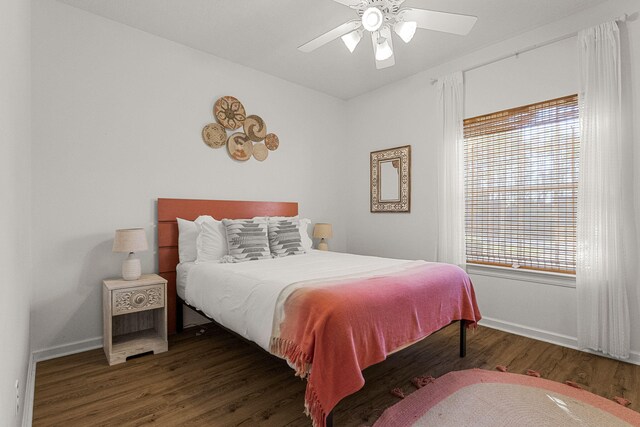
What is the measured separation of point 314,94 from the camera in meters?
4.61

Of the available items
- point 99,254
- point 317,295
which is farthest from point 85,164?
point 317,295

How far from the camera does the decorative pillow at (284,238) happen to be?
334 cm

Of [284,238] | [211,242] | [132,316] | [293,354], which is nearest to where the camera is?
[293,354]

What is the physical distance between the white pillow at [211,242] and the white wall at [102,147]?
1.56 ft

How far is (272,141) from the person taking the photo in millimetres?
4109

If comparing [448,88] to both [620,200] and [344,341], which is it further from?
[344,341]

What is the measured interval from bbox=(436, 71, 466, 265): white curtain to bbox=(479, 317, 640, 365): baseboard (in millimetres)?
677

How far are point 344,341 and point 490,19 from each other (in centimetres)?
304

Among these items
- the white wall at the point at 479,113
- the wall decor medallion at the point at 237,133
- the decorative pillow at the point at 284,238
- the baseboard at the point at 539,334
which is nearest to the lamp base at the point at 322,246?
Result: the white wall at the point at 479,113

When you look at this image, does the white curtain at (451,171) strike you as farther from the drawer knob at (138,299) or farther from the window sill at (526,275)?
the drawer knob at (138,299)

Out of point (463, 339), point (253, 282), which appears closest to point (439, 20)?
point (253, 282)

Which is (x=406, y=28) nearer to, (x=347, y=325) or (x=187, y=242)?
(x=347, y=325)

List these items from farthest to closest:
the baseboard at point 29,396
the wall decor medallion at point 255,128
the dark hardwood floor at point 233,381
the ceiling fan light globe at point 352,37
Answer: the wall decor medallion at point 255,128, the ceiling fan light globe at point 352,37, the dark hardwood floor at point 233,381, the baseboard at point 29,396

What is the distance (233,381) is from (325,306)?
108 centimetres
